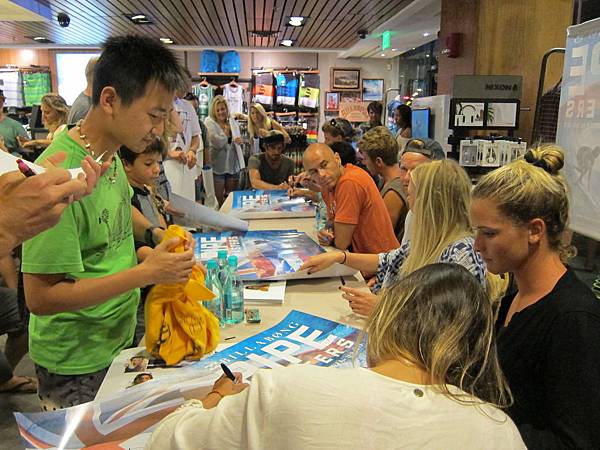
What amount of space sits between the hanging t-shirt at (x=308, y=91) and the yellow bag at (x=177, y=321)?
Result: 984 centimetres

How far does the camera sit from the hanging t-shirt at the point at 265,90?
10.8 m

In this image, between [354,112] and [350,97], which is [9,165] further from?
[350,97]

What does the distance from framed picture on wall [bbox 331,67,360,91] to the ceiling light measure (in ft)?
13.9

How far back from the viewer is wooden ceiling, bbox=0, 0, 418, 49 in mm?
6848

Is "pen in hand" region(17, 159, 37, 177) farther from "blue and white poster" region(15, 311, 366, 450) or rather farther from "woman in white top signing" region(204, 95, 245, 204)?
"woman in white top signing" region(204, 95, 245, 204)

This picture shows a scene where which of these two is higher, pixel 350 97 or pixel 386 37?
pixel 386 37

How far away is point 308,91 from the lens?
437 inches

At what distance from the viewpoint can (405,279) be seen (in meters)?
0.99

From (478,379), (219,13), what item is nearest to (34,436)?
(478,379)

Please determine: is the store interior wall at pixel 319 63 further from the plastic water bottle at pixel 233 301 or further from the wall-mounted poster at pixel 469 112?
the plastic water bottle at pixel 233 301

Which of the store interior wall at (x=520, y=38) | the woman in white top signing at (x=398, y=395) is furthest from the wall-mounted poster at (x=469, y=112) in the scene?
the woman in white top signing at (x=398, y=395)

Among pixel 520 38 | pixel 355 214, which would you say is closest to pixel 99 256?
pixel 355 214

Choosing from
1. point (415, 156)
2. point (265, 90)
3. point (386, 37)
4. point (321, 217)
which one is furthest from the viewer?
point (265, 90)

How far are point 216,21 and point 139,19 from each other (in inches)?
47.2
